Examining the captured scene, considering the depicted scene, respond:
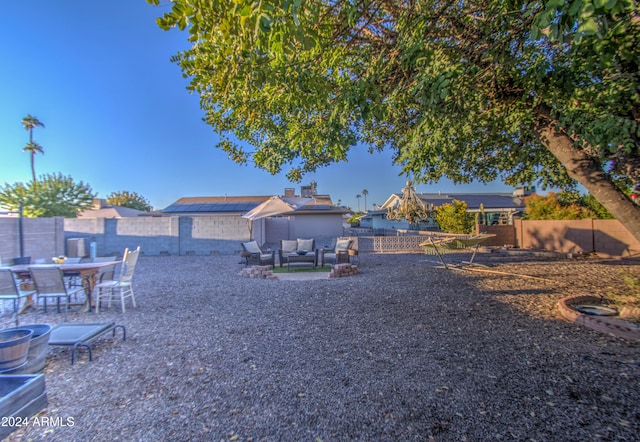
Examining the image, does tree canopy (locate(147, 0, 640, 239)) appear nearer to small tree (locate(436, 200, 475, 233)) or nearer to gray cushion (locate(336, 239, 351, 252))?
gray cushion (locate(336, 239, 351, 252))

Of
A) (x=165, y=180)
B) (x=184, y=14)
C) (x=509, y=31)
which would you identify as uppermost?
(x=165, y=180)

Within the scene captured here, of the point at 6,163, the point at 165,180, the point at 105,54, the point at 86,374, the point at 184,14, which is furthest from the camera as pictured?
the point at 165,180

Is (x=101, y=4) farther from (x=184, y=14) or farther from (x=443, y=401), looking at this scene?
(x=443, y=401)

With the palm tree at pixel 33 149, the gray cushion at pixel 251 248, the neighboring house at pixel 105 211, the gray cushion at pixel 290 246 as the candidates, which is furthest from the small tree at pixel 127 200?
the gray cushion at pixel 290 246

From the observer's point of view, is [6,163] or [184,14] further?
[6,163]

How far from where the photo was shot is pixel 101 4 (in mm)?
6820

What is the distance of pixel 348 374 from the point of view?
315 cm

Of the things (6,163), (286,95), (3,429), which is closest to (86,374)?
(3,429)

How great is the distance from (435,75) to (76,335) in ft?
18.0

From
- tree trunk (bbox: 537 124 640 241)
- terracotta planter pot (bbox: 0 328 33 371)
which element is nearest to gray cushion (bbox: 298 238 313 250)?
tree trunk (bbox: 537 124 640 241)

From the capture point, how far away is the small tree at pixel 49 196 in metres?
18.9

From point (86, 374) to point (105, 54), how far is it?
914 centimetres

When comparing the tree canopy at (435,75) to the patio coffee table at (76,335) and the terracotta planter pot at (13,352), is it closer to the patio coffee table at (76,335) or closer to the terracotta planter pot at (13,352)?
the terracotta planter pot at (13,352)

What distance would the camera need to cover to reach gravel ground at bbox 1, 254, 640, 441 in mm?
2307
